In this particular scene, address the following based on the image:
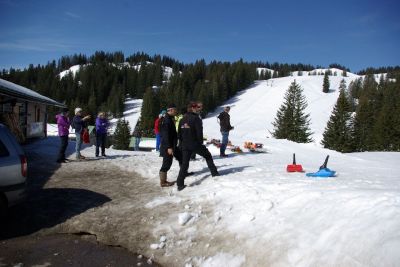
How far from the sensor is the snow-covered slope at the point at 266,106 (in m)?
75.9

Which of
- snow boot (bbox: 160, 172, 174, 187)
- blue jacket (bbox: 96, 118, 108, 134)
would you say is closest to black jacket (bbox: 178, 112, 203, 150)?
snow boot (bbox: 160, 172, 174, 187)

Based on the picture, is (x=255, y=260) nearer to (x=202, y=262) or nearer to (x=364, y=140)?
(x=202, y=262)

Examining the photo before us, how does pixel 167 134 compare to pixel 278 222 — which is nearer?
pixel 278 222

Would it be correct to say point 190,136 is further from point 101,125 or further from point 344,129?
point 344,129

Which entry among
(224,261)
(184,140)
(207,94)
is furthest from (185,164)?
(207,94)

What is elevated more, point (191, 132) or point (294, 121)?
point (191, 132)

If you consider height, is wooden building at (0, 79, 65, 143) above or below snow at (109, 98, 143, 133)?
above

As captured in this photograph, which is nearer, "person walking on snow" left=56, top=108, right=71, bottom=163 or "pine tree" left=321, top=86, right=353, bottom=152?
"person walking on snow" left=56, top=108, right=71, bottom=163

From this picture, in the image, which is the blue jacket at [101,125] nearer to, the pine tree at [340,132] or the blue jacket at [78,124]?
A: the blue jacket at [78,124]

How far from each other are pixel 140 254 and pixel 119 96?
10086 cm

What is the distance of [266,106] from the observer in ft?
339

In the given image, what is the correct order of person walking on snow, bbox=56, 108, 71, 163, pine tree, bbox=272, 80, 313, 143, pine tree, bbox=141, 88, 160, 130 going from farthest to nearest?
pine tree, bbox=141, 88, 160, 130
pine tree, bbox=272, 80, 313, 143
person walking on snow, bbox=56, 108, 71, 163

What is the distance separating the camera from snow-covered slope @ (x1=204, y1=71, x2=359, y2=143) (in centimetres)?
7594

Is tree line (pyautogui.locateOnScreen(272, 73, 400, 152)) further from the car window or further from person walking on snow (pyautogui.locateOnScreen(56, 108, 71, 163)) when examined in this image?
the car window
